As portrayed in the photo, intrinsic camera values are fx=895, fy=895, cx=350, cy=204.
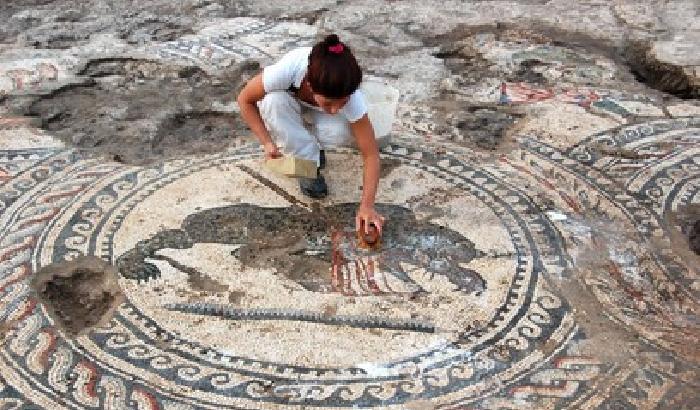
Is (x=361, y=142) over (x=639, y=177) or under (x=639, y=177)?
over

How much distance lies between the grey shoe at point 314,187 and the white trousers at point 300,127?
95 mm

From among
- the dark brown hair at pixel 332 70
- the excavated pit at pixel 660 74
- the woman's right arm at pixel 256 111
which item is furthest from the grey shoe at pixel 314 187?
the excavated pit at pixel 660 74

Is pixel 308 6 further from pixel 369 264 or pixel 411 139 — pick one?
pixel 369 264

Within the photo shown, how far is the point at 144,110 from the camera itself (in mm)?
4211

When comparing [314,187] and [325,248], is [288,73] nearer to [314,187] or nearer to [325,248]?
[314,187]

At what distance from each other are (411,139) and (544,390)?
165cm

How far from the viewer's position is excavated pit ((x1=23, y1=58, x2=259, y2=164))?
3.92m

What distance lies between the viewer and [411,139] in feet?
13.0

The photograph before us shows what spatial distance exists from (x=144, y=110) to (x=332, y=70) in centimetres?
168

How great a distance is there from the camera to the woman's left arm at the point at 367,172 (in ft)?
10.1

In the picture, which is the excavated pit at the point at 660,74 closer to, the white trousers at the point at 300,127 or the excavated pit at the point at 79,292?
the white trousers at the point at 300,127

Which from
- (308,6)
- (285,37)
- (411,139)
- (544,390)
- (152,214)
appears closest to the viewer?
(544,390)

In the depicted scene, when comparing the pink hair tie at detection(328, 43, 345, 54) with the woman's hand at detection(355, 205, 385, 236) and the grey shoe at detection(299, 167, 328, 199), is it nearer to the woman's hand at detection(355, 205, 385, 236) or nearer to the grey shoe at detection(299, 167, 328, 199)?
the woman's hand at detection(355, 205, 385, 236)

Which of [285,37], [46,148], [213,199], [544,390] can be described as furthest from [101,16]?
[544,390]
